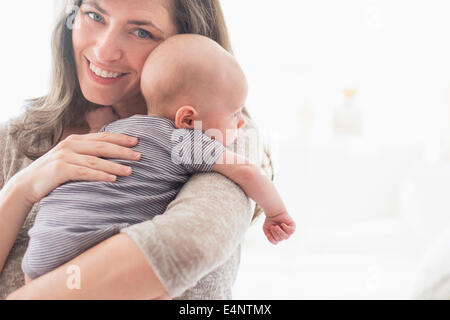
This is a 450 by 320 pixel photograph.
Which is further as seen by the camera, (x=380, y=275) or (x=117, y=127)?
(x=380, y=275)

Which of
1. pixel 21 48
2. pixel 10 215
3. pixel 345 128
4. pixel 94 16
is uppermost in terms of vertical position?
pixel 94 16

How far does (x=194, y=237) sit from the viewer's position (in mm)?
704

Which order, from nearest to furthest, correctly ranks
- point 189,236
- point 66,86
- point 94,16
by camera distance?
point 189,236, point 94,16, point 66,86

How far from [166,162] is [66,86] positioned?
1.71 feet

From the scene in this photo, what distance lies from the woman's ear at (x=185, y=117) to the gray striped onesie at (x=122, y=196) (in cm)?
2

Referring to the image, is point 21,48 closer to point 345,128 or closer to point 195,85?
point 195,85

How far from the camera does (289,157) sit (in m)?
3.27

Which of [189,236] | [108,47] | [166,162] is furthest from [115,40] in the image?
[189,236]

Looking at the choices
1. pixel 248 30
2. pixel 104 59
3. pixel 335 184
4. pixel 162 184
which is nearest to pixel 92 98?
pixel 104 59

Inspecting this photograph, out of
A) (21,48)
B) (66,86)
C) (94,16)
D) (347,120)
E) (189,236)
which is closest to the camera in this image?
(189,236)

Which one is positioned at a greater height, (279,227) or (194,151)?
(194,151)

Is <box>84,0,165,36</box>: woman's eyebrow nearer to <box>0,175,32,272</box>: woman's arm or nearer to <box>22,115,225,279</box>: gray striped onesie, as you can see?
<box>22,115,225,279</box>: gray striped onesie

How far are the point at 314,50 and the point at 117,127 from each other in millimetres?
2609
